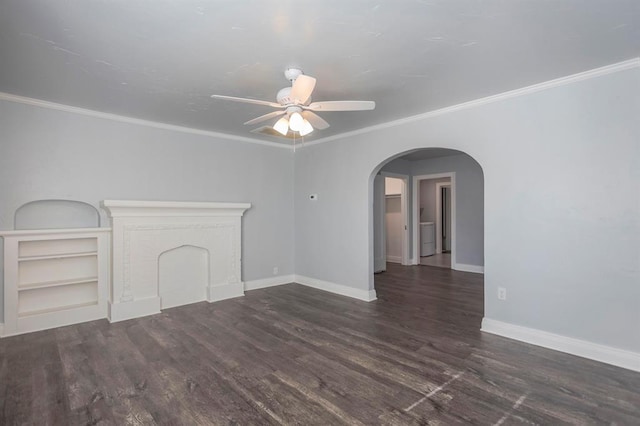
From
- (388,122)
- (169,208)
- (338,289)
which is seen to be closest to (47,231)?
(169,208)

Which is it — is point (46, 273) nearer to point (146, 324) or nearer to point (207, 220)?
point (146, 324)

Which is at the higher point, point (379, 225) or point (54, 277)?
point (379, 225)

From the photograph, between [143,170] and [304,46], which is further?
[143,170]

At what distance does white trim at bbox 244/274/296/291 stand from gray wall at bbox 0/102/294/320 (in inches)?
3.6

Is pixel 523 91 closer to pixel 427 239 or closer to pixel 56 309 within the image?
pixel 56 309

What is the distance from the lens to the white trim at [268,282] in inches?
209

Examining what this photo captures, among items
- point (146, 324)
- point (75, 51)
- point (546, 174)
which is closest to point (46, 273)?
point (146, 324)

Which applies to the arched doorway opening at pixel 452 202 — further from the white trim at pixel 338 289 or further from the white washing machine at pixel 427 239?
the white trim at pixel 338 289

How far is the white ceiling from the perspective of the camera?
6.45 feet

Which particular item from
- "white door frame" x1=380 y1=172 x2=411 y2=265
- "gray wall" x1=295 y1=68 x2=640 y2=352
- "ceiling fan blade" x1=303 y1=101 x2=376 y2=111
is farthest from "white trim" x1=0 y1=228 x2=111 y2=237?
"white door frame" x1=380 y1=172 x2=411 y2=265

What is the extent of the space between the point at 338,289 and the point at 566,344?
2.91m

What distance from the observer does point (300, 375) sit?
2582 millimetres

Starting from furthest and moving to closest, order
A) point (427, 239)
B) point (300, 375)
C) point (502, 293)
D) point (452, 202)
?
point (427, 239), point (452, 202), point (502, 293), point (300, 375)

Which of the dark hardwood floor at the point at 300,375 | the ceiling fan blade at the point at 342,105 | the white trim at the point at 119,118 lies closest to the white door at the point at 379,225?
the white trim at the point at 119,118
